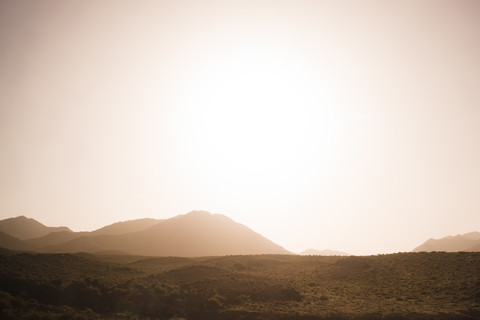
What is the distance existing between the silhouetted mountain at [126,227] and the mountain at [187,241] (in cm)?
1711

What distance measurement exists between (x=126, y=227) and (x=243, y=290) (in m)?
111

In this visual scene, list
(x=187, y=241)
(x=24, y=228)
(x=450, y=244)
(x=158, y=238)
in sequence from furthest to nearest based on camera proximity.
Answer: (x=24, y=228) → (x=450, y=244) → (x=158, y=238) → (x=187, y=241)

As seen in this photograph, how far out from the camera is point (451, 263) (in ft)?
122

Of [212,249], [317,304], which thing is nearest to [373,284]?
[317,304]

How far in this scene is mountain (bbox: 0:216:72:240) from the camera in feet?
405

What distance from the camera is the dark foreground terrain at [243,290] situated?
25.5 meters

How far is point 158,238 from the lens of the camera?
103688 millimetres

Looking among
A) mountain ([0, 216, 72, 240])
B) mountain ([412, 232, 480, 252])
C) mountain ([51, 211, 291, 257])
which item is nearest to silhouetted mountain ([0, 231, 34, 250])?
mountain ([51, 211, 291, 257])

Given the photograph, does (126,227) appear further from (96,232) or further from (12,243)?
(12,243)

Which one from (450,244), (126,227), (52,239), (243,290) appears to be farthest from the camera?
(450,244)

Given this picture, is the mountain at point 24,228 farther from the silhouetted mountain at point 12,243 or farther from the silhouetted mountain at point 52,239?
the silhouetted mountain at point 12,243

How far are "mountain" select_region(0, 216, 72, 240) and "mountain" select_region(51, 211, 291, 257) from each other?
145 feet

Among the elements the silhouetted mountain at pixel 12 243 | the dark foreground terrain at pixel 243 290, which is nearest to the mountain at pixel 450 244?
the dark foreground terrain at pixel 243 290

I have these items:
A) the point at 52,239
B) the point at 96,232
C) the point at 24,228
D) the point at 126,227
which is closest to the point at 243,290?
the point at 52,239
